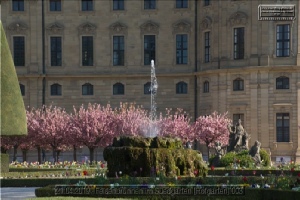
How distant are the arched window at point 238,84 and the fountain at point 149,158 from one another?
32.5 m

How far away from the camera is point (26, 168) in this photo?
4194 centimetres

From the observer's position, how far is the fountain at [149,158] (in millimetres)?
29516

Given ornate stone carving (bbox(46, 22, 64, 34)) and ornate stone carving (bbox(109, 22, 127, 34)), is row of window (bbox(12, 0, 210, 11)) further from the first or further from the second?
ornate stone carving (bbox(109, 22, 127, 34))

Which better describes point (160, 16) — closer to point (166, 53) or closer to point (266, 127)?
point (166, 53)

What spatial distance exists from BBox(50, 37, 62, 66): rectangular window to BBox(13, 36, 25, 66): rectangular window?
204 centimetres

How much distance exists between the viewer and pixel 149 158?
29500mm

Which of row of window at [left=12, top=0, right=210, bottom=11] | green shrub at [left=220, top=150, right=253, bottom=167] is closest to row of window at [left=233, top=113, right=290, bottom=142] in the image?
row of window at [left=12, top=0, right=210, bottom=11]

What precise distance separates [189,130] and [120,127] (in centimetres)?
515

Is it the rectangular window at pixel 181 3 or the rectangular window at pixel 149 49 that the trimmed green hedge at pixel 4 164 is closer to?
the rectangular window at pixel 149 49

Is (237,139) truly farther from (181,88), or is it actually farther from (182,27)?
(182,27)

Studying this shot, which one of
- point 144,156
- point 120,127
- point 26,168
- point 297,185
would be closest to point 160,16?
point 120,127

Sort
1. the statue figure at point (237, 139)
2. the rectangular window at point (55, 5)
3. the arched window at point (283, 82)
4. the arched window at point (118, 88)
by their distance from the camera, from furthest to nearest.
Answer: the rectangular window at point (55, 5) < the arched window at point (118, 88) < the arched window at point (283, 82) < the statue figure at point (237, 139)

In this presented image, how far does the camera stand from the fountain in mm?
29516

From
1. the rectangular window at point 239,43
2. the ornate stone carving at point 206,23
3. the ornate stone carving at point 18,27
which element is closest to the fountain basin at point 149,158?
the rectangular window at point 239,43
